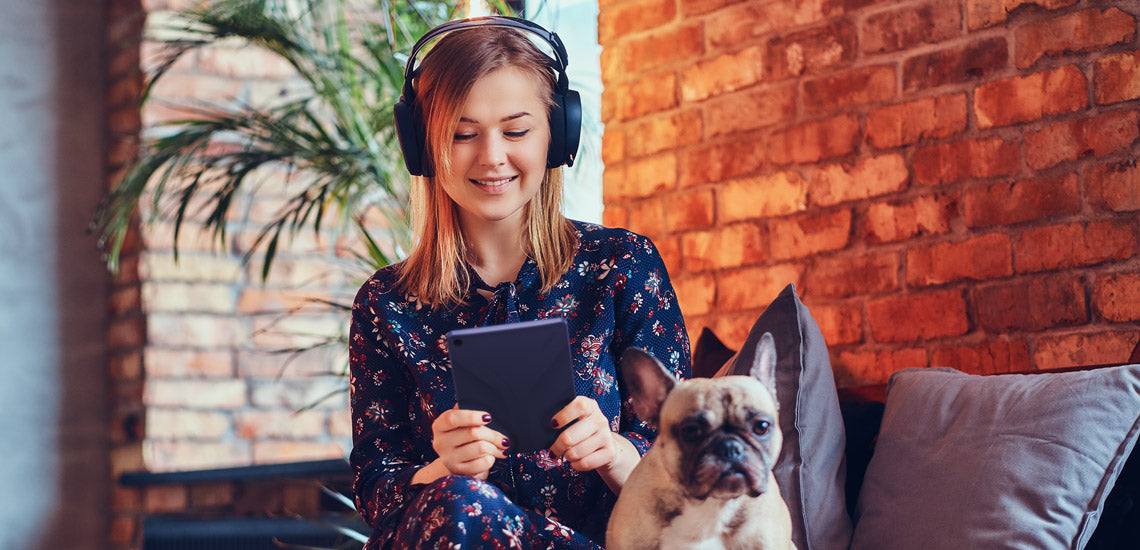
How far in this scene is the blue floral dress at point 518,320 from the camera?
5.15ft

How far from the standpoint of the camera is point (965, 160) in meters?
2.11

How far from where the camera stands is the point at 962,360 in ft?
6.88

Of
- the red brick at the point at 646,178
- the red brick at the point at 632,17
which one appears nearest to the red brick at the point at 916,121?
the red brick at the point at 646,178

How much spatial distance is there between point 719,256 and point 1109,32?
96 cm

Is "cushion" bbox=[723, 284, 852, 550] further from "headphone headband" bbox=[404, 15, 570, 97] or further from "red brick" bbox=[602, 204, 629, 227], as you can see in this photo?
"red brick" bbox=[602, 204, 629, 227]

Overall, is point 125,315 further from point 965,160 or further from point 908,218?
point 965,160

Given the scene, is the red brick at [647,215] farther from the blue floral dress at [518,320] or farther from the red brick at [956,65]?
the blue floral dress at [518,320]

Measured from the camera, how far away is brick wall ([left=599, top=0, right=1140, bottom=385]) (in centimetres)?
195

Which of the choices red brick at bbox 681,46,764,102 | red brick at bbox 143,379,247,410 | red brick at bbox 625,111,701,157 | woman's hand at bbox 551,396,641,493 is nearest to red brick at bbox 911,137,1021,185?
red brick at bbox 681,46,764,102

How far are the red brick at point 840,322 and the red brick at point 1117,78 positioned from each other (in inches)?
25.2

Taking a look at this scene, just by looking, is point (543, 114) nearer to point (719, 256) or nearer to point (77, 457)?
point (719, 256)

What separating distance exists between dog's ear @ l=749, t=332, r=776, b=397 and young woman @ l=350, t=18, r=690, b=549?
0.90 feet

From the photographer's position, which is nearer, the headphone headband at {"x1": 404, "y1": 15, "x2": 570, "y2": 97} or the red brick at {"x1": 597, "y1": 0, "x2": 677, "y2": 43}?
the headphone headband at {"x1": 404, "y1": 15, "x2": 570, "y2": 97}

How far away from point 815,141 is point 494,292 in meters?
0.99
